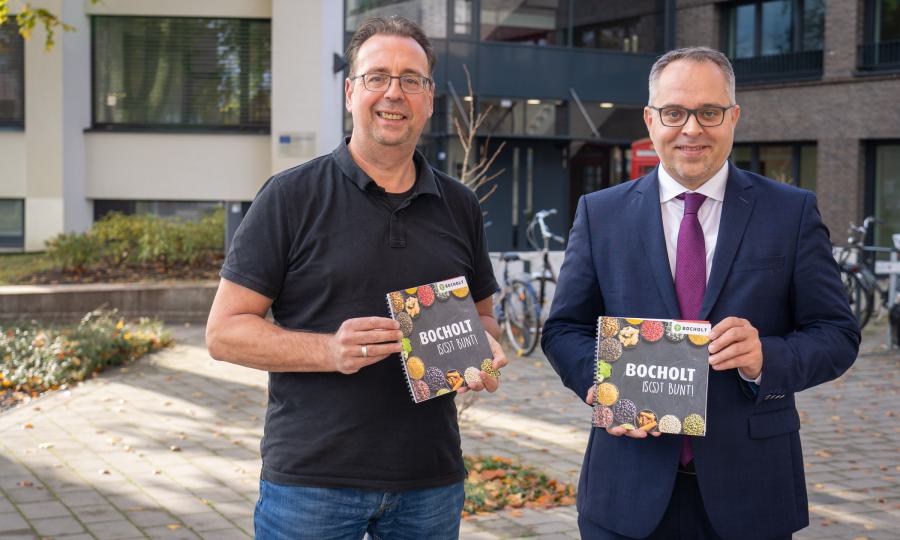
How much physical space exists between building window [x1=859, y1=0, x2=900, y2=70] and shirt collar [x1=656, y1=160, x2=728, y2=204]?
24472 millimetres

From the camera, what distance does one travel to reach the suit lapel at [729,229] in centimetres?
287

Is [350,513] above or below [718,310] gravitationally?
below

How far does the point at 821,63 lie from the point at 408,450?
26193mm

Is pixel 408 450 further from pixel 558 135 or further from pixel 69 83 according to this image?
pixel 558 135

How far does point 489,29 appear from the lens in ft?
88.6

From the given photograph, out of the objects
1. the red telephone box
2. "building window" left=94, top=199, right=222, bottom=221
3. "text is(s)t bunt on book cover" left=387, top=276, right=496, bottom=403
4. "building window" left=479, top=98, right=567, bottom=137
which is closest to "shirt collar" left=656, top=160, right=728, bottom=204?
"text is(s)t bunt on book cover" left=387, top=276, right=496, bottom=403

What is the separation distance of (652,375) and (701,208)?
0.51 meters

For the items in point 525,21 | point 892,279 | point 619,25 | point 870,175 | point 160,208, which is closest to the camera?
point 892,279

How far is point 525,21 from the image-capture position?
2788 cm

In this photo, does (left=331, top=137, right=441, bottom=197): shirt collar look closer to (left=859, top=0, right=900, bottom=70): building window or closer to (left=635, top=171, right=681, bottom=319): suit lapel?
(left=635, top=171, right=681, bottom=319): suit lapel

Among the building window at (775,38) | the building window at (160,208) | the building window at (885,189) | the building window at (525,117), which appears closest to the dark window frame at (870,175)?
the building window at (885,189)

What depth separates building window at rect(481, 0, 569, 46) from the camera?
1064 inches

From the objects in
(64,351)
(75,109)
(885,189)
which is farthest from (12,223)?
(885,189)

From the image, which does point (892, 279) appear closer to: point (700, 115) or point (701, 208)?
point (701, 208)
